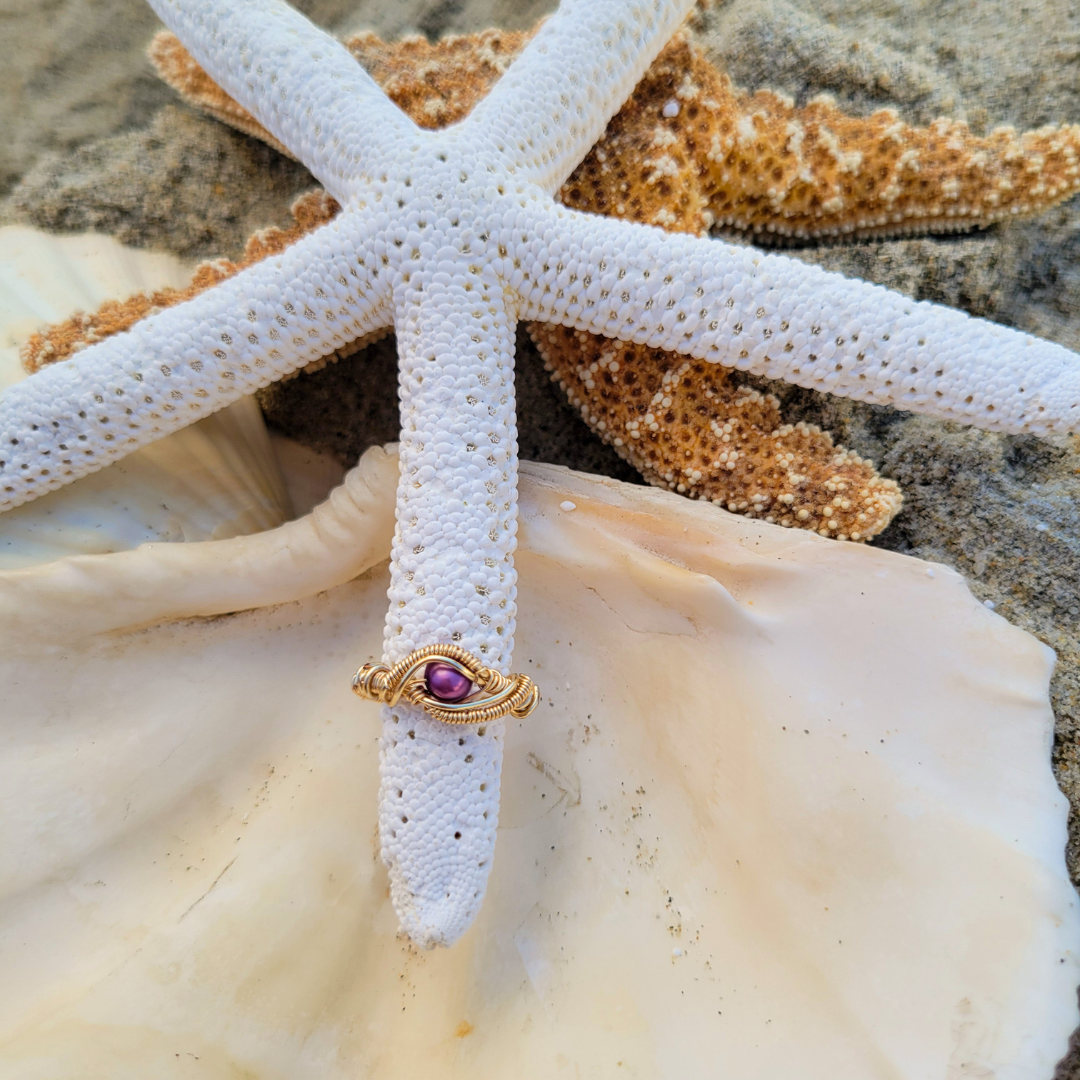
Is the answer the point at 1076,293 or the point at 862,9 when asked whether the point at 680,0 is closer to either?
the point at 862,9

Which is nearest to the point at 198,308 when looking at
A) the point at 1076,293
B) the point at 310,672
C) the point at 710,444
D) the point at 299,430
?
the point at 299,430

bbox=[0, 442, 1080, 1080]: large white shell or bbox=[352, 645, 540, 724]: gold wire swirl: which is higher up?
bbox=[352, 645, 540, 724]: gold wire swirl

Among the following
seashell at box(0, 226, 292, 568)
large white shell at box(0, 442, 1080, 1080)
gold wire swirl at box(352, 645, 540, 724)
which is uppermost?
seashell at box(0, 226, 292, 568)

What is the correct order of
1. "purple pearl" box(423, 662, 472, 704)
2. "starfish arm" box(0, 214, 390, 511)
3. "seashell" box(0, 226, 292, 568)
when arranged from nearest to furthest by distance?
1. "purple pearl" box(423, 662, 472, 704)
2. "starfish arm" box(0, 214, 390, 511)
3. "seashell" box(0, 226, 292, 568)

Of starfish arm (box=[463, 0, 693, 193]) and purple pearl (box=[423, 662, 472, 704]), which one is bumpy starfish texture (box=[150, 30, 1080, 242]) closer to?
starfish arm (box=[463, 0, 693, 193])

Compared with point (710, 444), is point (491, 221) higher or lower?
higher

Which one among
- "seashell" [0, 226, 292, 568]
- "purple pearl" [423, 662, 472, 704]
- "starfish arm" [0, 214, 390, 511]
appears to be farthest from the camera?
"seashell" [0, 226, 292, 568]

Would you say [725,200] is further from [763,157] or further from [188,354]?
[188,354]

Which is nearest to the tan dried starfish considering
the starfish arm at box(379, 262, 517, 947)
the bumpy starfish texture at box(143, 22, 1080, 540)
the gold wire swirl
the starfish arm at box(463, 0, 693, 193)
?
the bumpy starfish texture at box(143, 22, 1080, 540)
